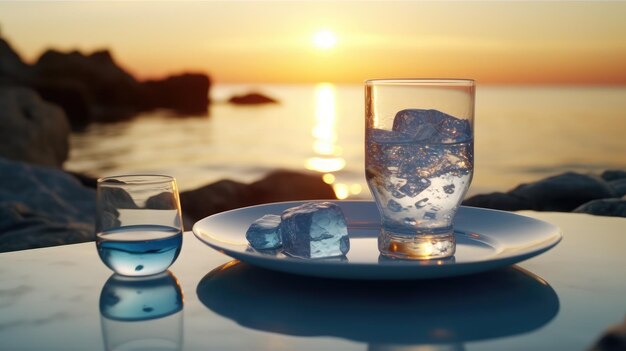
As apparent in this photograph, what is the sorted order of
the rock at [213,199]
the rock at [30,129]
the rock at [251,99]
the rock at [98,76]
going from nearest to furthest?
the rock at [213,199] < the rock at [30,129] < the rock at [98,76] < the rock at [251,99]

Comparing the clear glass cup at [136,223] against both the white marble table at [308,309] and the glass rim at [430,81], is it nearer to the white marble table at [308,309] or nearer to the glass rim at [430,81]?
the white marble table at [308,309]

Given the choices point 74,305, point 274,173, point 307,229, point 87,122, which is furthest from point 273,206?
point 87,122

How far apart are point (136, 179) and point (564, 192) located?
2886mm

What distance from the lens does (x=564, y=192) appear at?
3742 mm

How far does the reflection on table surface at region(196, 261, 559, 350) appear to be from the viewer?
3.60 ft

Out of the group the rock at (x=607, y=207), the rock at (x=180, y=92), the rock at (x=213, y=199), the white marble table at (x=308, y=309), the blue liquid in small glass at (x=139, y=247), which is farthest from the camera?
the rock at (x=180, y=92)

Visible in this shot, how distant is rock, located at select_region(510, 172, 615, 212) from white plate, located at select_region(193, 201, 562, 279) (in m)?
2.06

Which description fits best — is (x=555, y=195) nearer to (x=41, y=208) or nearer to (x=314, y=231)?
(x=314, y=231)

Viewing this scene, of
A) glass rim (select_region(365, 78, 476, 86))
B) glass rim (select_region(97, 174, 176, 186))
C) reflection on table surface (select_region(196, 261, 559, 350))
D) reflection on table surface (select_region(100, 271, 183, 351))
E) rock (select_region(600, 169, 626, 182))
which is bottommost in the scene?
rock (select_region(600, 169, 626, 182))

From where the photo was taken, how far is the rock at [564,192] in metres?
3.70

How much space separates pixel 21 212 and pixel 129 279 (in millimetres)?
2660

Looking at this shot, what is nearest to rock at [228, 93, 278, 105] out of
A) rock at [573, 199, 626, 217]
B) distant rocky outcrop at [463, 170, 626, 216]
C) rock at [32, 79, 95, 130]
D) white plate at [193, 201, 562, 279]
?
rock at [32, 79, 95, 130]

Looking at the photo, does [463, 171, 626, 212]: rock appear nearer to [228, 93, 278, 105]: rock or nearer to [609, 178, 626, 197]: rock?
[609, 178, 626, 197]: rock

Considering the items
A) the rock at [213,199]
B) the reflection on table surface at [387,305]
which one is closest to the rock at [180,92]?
the rock at [213,199]
